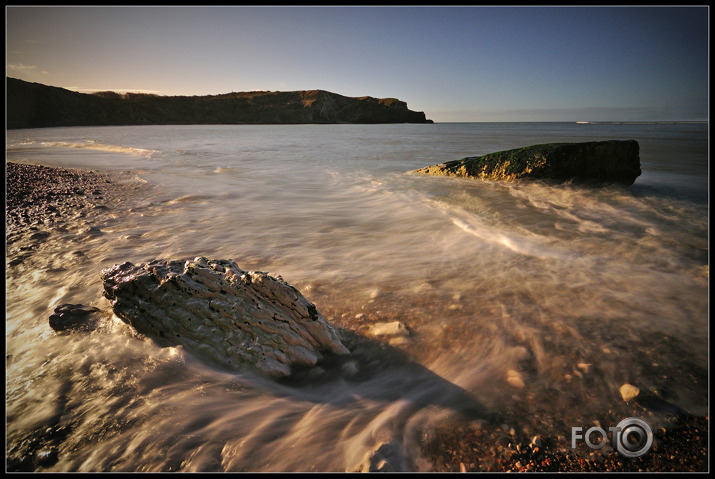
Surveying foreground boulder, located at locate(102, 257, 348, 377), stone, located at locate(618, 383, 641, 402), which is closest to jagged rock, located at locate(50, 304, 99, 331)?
foreground boulder, located at locate(102, 257, 348, 377)

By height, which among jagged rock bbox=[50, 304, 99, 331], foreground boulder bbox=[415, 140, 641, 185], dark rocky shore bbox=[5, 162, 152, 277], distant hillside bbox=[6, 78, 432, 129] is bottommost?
jagged rock bbox=[50, 304, 99, 331]

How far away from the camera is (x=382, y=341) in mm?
2230

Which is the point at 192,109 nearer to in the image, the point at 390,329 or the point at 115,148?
the point at 115,148

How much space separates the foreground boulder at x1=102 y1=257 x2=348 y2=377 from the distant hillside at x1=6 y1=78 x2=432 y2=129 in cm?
7849

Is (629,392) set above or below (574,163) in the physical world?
below

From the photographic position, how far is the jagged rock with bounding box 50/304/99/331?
87.9 inches

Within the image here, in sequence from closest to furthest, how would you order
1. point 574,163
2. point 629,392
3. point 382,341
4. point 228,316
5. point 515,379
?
point 629,392 → point 515,379 → point 228,316 → point 382,341 → point 574,163

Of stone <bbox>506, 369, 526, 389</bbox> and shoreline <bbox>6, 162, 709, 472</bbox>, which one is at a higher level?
stone <bbox>506, 369, 526, 389</bbox>

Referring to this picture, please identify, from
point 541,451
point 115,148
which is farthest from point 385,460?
point 115,148

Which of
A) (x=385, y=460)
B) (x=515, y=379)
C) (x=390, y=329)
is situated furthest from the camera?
(x=390, y=329)

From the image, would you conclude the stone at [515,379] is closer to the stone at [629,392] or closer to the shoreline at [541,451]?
the shoreline at [541,451]

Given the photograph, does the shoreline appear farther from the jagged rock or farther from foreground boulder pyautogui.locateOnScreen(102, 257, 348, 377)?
the jagged rock

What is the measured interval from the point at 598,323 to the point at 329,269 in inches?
94.4

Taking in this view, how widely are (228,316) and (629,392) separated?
2.35m
